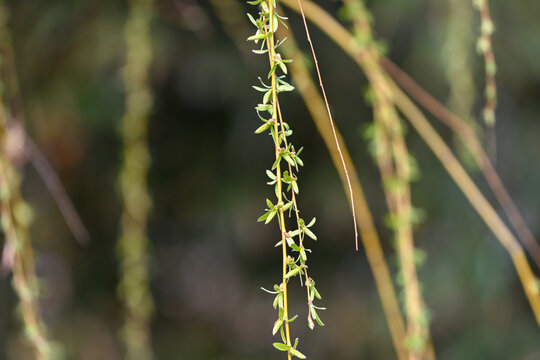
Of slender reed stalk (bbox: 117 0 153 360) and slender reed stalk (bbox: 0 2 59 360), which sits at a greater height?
slender reed stalk (bbox: 117 0 153 360)

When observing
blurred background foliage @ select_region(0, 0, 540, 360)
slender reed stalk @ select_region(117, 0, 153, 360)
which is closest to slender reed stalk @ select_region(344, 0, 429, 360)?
slender reed stalk @ select_region(117, 0, 153, 360)

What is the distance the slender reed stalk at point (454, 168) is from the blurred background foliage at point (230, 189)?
0.34 m

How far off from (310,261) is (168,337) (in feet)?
1.24

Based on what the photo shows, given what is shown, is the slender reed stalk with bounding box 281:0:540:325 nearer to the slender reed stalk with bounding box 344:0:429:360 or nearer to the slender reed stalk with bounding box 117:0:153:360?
the slender reed stalk with bounding box 344:0:429:360

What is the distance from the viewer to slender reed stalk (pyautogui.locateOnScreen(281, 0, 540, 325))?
584mm

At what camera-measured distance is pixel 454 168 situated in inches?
24.9

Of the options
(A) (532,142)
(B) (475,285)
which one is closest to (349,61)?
(A) (532,142)

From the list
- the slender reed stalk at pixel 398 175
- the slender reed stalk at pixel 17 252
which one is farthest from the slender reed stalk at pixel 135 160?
the slender reed stalk at pixel 398 175

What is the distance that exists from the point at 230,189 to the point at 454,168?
0.66 m

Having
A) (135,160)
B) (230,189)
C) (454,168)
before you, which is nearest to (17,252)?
(135,160)

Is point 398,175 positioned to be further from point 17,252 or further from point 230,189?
point 230,189

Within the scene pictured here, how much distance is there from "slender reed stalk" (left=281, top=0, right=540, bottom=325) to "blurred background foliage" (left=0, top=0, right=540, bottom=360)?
1.13 feet

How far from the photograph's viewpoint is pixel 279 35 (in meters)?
0.78

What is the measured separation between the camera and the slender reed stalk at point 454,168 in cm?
58
